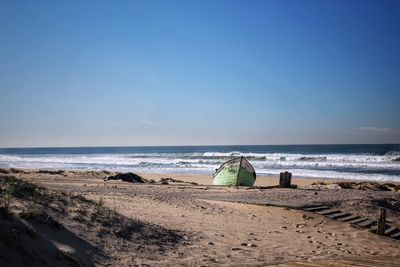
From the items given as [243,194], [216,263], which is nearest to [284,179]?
[243,194]

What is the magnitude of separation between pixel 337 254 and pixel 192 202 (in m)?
5.89

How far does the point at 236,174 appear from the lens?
895 inches

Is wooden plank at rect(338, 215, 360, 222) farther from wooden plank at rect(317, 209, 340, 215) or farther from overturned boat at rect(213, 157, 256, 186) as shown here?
overturned boat at rect(213, 157, 256, 186)

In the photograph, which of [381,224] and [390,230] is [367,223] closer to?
[390,230]

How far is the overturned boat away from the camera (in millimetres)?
22594

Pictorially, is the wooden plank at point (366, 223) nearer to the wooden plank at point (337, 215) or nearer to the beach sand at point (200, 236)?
the beach sand at point (200, 236)

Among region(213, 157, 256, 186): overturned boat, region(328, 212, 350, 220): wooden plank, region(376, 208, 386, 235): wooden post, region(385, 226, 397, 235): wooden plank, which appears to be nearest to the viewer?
region(376, 208, 386, 235): wooden post

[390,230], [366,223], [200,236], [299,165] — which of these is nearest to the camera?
[200,236]

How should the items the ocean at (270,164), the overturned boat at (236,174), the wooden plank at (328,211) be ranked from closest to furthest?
the wooden plank at (328,211) → the overturned boat at (236,174) → the ocean at (270,164)

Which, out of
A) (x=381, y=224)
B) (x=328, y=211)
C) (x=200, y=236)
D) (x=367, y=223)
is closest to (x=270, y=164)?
(x=328, y=211)

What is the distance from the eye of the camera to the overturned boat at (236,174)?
74.1ft

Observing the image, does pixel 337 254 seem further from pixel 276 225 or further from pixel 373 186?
pixel 373 186

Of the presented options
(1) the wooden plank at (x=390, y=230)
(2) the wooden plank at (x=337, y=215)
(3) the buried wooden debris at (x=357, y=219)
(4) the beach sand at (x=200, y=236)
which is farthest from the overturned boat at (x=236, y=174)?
(1) the wooden plank at (x=390, y=230)

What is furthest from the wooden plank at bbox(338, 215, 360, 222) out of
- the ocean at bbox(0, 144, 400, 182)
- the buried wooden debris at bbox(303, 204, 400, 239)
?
the ocean at bbox(0, 144, 400, 182)
